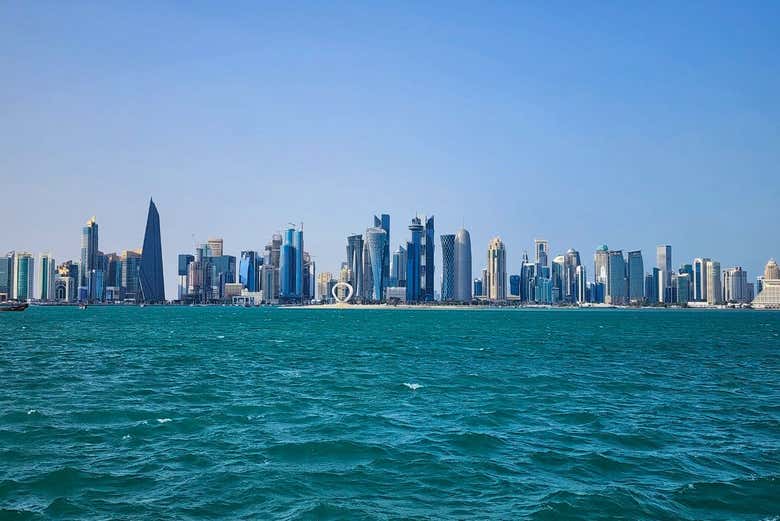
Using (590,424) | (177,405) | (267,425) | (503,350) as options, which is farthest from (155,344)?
(590,424)

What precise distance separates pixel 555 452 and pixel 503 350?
67492mm

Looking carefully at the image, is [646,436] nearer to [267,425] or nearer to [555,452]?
[555,452]

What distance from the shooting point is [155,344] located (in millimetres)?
106000

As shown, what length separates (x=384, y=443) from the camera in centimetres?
3509

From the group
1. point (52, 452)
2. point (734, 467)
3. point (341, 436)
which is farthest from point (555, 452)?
point (52, 452)

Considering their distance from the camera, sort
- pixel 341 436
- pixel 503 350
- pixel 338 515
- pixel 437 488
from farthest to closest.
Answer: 1. pixel 503 350
2. pixel 341 436
3. pixel 437 488
4. pixel 338 515

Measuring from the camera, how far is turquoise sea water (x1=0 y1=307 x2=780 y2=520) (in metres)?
25.5

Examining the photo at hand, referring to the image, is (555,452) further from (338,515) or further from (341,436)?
(338,515)

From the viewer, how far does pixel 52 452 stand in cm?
3234

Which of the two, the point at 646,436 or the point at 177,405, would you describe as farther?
the point at 177,405

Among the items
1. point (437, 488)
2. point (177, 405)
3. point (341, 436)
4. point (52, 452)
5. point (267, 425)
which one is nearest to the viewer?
point (437, 488)

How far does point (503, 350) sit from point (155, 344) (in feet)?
184

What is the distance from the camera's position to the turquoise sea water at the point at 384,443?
25453 millimetres

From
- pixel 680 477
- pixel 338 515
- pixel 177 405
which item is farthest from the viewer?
pixel 177 405
